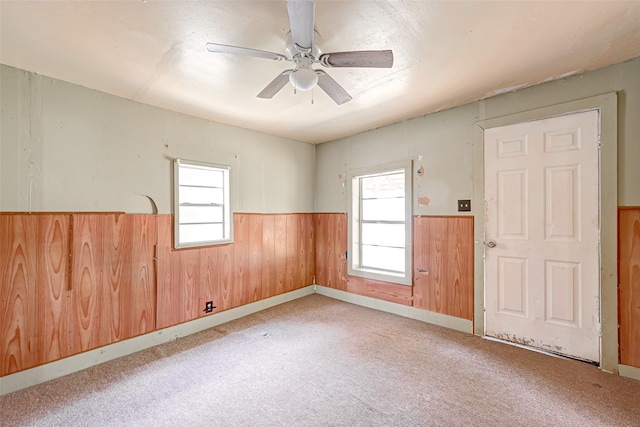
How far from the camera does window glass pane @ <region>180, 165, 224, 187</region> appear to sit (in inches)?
126

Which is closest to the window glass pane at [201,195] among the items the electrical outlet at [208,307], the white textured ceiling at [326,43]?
the white textured ceiling at [326,43]

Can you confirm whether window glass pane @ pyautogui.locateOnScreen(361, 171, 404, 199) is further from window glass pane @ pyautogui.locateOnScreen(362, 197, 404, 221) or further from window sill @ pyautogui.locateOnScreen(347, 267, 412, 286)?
window sill @ pyautogui.locateOnScreen(347, 267, 412, 286)

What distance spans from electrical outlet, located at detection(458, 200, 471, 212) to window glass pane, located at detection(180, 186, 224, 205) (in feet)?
9.34

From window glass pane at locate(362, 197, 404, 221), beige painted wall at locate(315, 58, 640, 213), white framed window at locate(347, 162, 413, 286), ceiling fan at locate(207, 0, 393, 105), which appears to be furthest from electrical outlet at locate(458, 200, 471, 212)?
ceiling fan at locate(207, 0, 393, 105)

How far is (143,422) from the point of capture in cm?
179

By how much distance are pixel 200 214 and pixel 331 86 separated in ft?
7.30

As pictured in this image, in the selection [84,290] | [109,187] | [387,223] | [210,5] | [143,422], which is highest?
[210,5]

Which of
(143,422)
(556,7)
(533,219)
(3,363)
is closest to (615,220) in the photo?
(533,219)

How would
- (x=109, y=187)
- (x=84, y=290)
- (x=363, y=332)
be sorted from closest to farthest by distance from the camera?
(x=84, y=290) < (x=109, y=187) < (x=363, y=332)

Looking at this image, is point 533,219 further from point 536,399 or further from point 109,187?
point 109,187

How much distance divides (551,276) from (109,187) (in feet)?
13.8

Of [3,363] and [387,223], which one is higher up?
[387,223]

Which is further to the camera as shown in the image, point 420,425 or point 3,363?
point 3,363

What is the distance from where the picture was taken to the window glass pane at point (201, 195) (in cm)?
319
